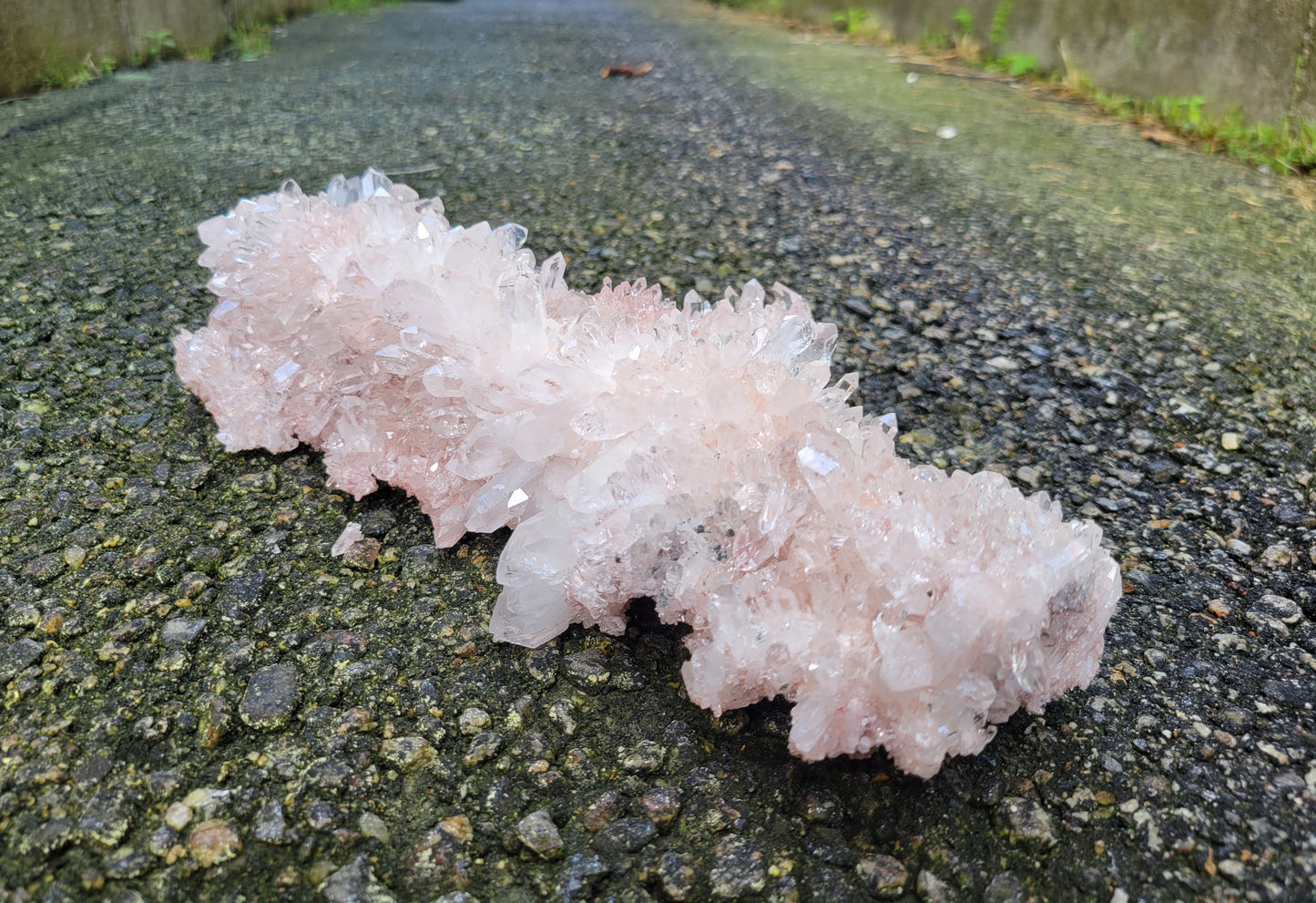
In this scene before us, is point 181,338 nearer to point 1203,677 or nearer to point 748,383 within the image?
point 748,383

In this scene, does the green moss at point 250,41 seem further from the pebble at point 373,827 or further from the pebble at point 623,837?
the pebble at point 623,837

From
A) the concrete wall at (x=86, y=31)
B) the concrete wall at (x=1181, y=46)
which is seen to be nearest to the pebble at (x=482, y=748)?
the concrete wall at (x=1181, y=46)

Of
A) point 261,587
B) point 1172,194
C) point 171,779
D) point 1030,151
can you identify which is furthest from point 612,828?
point 1030,151

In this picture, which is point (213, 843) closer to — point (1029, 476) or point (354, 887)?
point (354, 887)

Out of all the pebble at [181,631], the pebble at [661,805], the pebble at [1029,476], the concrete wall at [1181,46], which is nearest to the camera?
the pebble at [661,805]

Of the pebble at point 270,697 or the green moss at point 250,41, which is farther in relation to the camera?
the green moss at point 250,41

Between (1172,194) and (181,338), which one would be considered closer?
→ (181,338)

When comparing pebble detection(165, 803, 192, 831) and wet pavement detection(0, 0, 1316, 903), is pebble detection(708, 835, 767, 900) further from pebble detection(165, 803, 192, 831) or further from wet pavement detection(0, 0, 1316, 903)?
pebble detection(165, 803, 192, 831)
